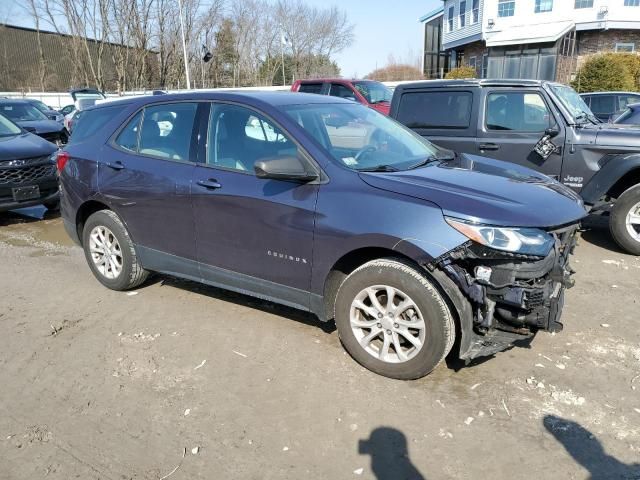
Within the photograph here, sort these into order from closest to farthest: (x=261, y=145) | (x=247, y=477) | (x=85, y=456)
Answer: (x=247, y=477) < (x=85, y=456) < (x=261, y=145)

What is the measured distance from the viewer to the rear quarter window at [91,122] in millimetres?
4879

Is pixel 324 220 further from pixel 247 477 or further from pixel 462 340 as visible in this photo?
pixel 247 477

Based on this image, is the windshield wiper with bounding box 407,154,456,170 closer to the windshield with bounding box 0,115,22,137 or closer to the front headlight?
the front headlight

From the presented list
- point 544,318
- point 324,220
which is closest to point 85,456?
point 324,220

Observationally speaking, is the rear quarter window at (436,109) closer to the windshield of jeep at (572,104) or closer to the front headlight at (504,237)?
the windshield of jeep at (572,104)

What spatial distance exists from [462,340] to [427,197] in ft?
2.94

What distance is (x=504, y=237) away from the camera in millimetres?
2990

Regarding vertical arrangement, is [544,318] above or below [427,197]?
below

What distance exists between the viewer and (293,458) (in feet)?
8.80

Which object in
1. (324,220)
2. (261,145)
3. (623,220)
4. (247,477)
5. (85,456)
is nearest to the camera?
(247,477)

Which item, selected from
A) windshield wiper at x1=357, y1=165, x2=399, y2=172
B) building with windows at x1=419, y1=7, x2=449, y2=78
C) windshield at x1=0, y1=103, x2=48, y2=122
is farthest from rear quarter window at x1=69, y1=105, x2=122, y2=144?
building with windows at x1=419, y1=7, x2=449, y2=78

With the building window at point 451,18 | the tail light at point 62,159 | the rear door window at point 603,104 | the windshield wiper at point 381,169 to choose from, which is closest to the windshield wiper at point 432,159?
the windshield wiper at point 381,169

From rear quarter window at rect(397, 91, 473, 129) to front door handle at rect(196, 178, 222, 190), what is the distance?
3915mm

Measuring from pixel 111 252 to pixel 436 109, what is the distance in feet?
14.7
